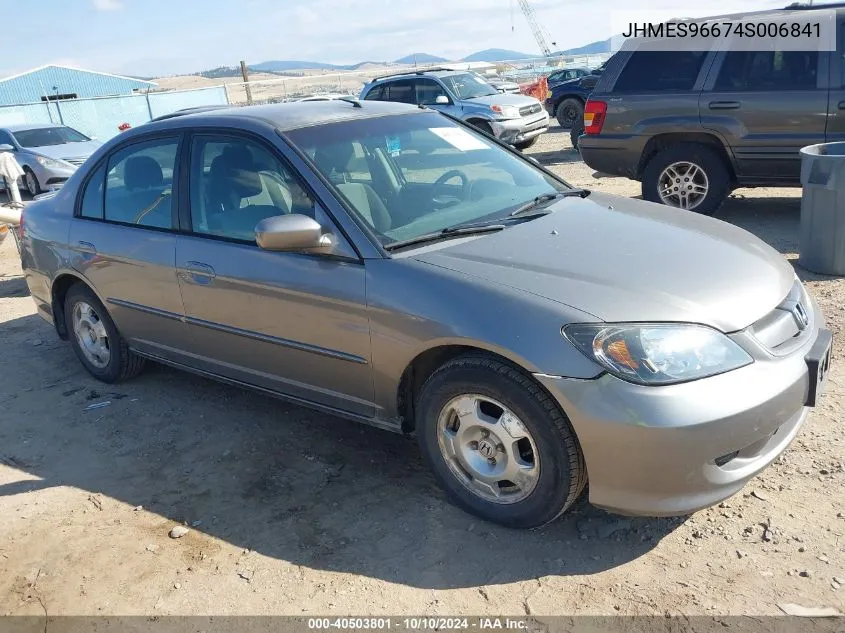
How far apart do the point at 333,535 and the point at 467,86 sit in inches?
566

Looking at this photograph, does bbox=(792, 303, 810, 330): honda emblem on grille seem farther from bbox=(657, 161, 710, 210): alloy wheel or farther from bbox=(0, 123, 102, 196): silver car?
bbox=(0, 123, 102, 196): silver car

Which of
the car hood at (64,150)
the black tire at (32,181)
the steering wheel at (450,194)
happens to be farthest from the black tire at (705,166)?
the black tire at (32,181)

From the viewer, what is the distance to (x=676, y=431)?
256 centimetres

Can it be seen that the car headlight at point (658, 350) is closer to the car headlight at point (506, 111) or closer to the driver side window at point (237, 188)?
the driver side window at point (237, 188)

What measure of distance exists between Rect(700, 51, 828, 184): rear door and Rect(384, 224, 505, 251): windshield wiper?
16.0 feet

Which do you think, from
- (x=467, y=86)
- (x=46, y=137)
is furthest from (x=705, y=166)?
(x=46, y=137)

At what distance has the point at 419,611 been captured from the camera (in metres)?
2.72

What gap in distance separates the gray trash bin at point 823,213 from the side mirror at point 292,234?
14.1 feet

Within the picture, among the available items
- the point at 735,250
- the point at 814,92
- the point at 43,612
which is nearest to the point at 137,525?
the point at 43,612

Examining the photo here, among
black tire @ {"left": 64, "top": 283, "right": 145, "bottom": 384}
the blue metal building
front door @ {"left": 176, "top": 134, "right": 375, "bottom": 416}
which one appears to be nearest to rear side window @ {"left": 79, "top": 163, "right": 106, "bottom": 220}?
black tire @ {"left": 64, "top": 283, "right": 145, "bottom": 384}

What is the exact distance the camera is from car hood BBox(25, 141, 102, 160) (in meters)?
14.9

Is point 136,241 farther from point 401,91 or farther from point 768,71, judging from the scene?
point 401,91

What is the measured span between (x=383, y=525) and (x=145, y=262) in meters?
2.17

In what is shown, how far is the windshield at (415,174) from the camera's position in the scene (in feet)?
11.6
